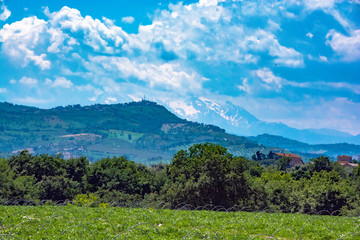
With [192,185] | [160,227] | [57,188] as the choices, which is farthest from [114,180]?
[160,227]

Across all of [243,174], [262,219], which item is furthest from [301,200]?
[262,219]

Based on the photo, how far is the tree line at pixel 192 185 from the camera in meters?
58.6

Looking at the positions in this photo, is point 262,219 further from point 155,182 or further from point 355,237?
point 155,182

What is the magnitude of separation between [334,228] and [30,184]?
212 ft

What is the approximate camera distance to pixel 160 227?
2038 cm

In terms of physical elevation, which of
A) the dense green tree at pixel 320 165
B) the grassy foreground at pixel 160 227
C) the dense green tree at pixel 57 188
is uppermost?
the dense green tree at pixel 320 165

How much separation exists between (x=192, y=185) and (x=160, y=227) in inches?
1489

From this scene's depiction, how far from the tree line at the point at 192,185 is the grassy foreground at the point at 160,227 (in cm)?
2425

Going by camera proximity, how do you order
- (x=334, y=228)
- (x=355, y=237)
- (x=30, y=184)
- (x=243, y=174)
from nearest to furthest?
(x=355, y=237), (x=334, y=228), (x=243, y=174), (x=30, y=184)

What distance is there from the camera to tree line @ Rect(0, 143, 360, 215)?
58625 mm

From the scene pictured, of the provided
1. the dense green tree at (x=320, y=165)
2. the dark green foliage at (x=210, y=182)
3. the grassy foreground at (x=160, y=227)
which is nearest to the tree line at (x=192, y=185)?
the dark green foliage at (x=210, y=182)

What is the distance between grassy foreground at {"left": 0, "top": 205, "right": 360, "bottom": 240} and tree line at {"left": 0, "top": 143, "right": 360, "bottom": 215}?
79.6 ft

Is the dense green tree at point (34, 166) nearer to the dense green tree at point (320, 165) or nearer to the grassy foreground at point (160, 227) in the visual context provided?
the grassy foreground at point (160, 227)

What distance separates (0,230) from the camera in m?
19.0
